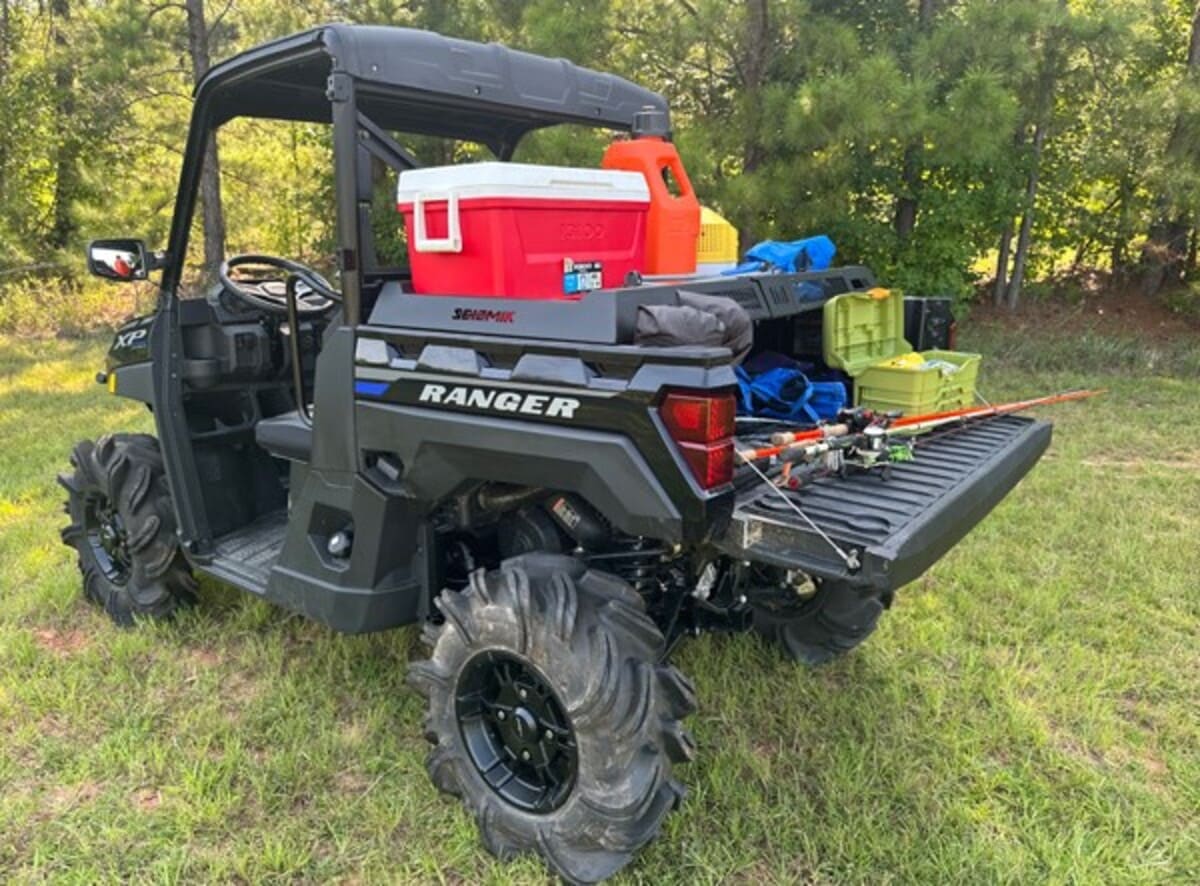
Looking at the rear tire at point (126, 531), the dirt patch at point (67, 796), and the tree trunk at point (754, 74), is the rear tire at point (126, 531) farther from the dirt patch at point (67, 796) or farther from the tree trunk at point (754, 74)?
the tree trunk at point (754, 74)

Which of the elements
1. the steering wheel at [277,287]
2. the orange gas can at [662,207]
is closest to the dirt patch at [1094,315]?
the orange gas can at [662,207]

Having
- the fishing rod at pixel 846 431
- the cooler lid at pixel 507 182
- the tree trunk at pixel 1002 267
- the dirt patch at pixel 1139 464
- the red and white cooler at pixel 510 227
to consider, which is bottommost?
the dirt patch at pixel 1139 464

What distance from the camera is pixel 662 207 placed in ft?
9.59

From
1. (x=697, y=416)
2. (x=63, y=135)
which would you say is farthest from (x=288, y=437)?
(x=63, y=135)

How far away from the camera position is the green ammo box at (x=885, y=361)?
2980 mm

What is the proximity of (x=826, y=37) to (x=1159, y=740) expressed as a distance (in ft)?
22.4

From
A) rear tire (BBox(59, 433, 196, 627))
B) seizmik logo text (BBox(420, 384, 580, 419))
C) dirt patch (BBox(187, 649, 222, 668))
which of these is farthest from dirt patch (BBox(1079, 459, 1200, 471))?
rear tire (BBox(59, 433, 196, 627))

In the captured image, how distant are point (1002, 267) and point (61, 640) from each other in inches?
393

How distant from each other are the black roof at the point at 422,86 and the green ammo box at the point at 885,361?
40.1 inches

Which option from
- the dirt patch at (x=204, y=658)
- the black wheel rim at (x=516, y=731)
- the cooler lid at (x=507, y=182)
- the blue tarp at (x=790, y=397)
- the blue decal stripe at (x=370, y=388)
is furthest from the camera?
the dirt patch at (x=204, y=658)

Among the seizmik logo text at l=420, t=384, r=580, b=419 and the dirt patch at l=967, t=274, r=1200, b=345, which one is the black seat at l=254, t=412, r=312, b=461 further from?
the dirt patch at l=967, t=274, r=1200, b=345

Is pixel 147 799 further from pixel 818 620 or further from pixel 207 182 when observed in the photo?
pixel 207 182

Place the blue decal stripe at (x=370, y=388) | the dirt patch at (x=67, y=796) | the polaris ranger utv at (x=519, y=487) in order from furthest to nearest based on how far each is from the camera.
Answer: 1. the dirt patch at (x=67, y=796)
2. the blue decal stripe at (x=370, y=388)
3. the polaris ranger utv at (x=519, y=487)

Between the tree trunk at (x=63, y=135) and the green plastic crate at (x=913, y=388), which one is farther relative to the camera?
the tree trunk at (x=63, y=135)
